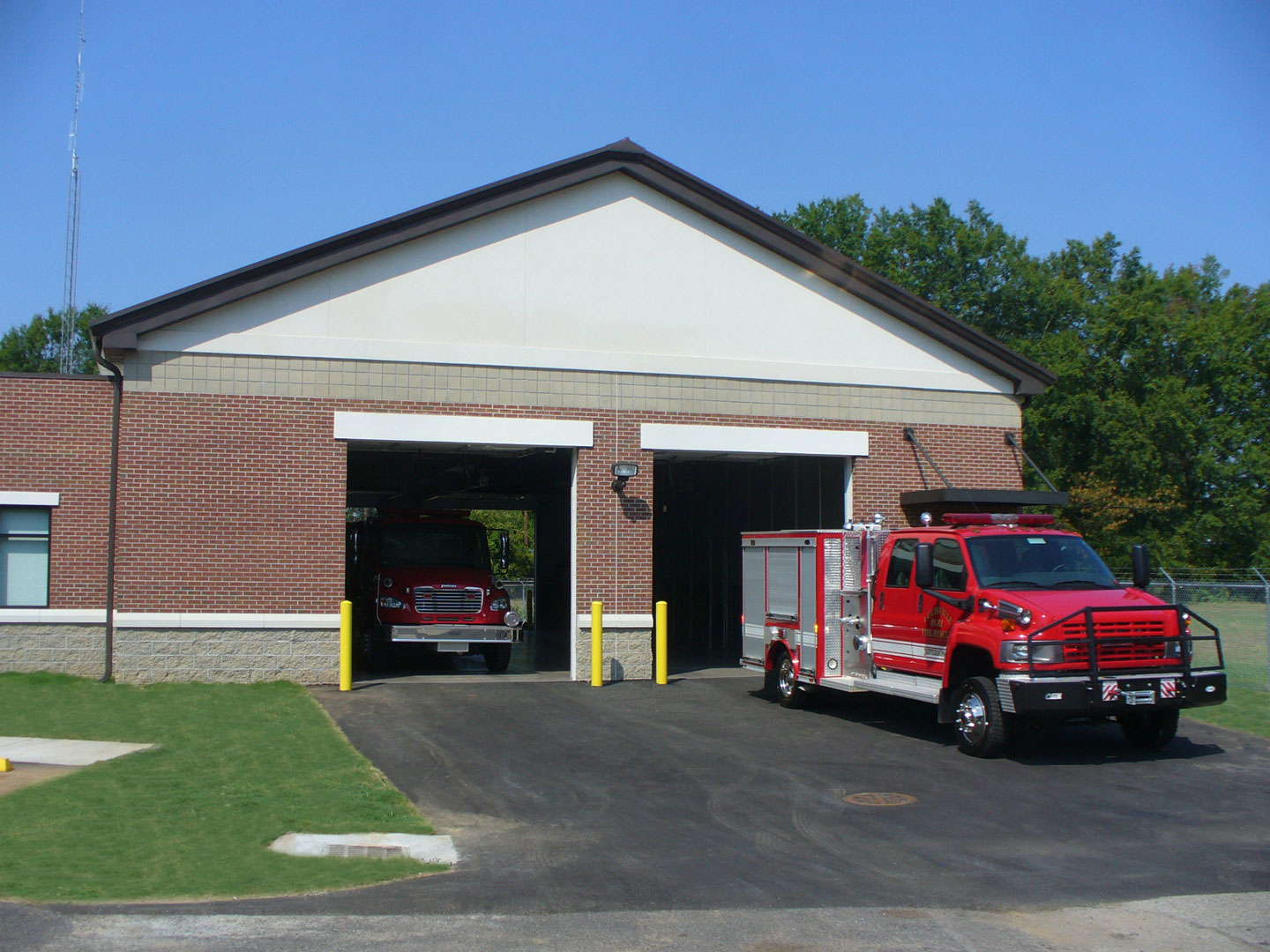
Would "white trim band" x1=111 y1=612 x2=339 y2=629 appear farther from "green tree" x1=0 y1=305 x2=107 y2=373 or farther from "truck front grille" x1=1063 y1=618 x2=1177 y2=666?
"green tree" x1=0 y1=305 x2=107 y2=373

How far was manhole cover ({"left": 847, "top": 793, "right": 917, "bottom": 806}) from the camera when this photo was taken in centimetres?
1030

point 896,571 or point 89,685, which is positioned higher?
point 896,571

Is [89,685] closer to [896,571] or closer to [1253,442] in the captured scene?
[896,571]

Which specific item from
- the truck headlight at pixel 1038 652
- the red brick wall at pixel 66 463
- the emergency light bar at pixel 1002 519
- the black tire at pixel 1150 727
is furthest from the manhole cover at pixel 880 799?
the red brick wall at pixel 66 463

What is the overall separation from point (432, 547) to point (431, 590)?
1.48m

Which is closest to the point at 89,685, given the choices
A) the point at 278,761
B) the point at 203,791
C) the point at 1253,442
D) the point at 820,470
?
the point at 278,761

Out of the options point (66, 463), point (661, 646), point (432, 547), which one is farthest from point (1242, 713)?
point (66, 463)

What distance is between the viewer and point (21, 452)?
57.2 feet

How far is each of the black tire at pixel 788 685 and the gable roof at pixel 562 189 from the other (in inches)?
275

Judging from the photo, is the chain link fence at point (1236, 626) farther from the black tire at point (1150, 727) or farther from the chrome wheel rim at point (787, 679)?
the chrome wheel rim at point (787, 679)

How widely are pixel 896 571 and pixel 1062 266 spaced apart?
158 ft

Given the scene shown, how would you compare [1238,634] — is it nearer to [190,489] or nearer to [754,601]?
[754,601]

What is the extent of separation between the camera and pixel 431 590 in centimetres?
1959

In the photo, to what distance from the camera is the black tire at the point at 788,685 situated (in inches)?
638
